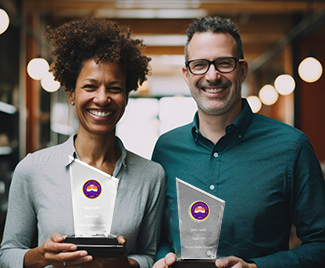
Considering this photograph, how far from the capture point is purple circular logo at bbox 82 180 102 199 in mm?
1302

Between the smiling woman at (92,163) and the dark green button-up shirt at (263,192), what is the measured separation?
0.57ft

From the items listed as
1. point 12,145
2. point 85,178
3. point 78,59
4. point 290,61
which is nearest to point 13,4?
point 12,145

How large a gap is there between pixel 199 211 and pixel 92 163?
21.8 inches

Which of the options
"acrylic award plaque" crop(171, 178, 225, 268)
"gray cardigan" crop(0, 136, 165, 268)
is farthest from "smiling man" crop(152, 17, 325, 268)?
"acrylic award plaque" crop(171, 178, 225, 268)

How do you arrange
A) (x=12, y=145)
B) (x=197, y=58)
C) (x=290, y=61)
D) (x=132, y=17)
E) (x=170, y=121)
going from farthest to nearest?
(x=170, y=121), (x=290, y=61), (x=132, y=17), (x=12, y=145), (x=197, y=58)

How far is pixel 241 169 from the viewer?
1595 mm

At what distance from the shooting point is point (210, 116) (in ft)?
5.57

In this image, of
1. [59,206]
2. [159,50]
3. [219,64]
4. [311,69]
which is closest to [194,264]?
[59,206]

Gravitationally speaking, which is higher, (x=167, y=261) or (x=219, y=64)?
(x=219, y=64)

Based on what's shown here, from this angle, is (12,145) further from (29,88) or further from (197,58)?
(197,58)

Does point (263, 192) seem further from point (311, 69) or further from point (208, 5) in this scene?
point (208, 5)

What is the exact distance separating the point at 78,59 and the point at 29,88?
4875mm

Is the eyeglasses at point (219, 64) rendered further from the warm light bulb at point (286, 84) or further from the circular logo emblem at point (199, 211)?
the warm light bulb at point (286, 84)

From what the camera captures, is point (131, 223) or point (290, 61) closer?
point (131, 223)
